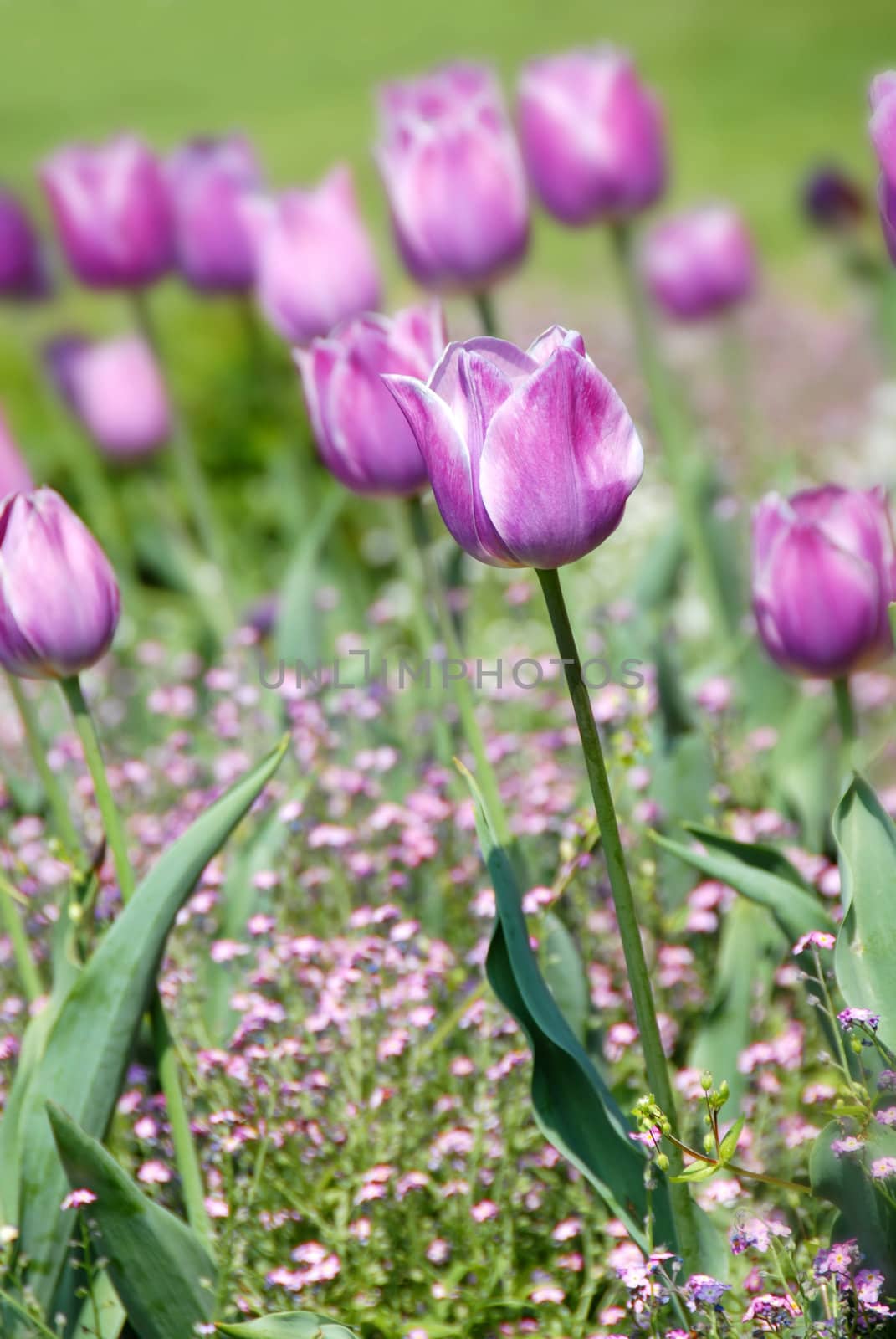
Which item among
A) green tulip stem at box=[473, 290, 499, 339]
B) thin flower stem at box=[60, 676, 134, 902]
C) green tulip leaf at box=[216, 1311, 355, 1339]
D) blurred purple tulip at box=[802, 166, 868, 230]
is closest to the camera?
green tulip leaf at box=[216, 1311, 355, 1339]

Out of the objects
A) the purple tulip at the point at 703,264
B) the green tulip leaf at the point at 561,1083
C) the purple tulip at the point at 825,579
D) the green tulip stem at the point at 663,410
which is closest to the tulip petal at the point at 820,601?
the purple tulip at the point at 825,579

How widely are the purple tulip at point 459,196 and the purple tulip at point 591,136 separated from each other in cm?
25

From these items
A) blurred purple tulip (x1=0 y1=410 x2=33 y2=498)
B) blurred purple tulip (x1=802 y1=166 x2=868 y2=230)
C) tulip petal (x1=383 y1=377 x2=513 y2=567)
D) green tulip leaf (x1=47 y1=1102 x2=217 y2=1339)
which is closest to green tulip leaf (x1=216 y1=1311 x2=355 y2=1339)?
green tulip leaf (x1=47 y1=1102 x2=217 y2=1339)

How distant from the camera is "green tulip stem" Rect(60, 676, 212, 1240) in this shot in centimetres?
160

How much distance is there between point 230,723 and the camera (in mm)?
2676

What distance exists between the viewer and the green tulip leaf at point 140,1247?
1.44 metres

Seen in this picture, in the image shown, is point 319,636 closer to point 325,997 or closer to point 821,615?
point 325,997

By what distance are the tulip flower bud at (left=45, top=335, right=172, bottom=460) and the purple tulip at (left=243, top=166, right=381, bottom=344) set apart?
117 cm

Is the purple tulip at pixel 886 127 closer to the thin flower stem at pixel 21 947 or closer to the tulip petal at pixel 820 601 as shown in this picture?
the tulip petal at pixel 820 601

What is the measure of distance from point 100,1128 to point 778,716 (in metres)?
1.71

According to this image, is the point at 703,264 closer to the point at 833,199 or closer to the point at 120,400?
the point at 833,199

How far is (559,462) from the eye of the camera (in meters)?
1.25

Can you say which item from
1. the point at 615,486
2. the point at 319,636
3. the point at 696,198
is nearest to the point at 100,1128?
the point at 615,486

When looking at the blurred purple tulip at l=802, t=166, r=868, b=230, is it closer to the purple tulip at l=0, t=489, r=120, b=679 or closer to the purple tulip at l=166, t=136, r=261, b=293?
the purple tulip at l=166, t=136, r=261, b=293
